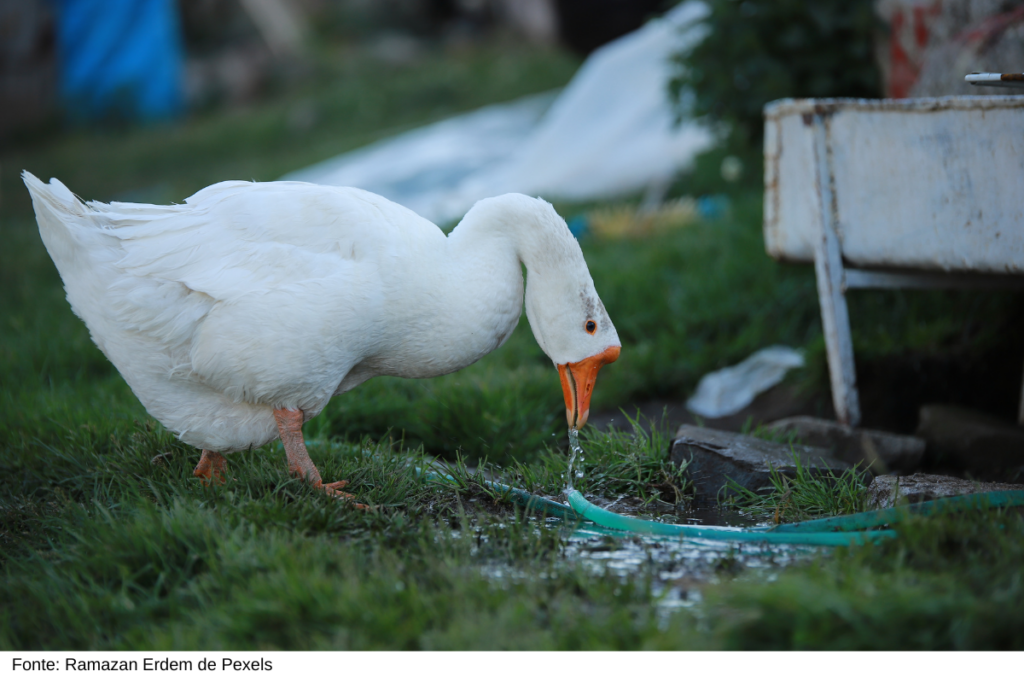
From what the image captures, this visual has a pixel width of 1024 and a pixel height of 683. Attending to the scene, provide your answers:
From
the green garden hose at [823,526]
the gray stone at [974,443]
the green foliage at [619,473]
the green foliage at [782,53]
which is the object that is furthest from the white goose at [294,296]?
the green foliage at [782,53]

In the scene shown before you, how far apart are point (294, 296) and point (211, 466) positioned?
791mm

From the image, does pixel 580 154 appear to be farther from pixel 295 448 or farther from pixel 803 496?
pixel 295 448

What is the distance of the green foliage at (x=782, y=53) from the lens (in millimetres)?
5141

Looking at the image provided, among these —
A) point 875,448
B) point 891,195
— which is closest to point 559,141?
point 891,195

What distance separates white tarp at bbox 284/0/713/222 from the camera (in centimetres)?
797

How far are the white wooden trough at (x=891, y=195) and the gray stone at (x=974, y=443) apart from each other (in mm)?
201

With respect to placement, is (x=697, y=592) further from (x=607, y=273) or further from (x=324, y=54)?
(x=324, y=54)

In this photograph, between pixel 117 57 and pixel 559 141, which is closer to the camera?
pixel 559 141

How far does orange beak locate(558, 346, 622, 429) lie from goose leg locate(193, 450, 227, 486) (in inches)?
46.9

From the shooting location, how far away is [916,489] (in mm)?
2660

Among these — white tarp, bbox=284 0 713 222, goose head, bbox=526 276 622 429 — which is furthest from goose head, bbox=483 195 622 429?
white tarp, bbox=284 0 713 222

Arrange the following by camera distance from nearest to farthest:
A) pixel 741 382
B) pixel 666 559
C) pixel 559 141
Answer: pixel 666 559
pixel 741 382
pixel 559 141
